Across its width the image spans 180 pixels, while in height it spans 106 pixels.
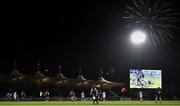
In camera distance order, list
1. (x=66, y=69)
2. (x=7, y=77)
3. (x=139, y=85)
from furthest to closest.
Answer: (x=66, y=69)
(x=139, y=85)
(x=7, y=77)

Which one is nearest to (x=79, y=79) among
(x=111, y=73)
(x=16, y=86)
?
(x=16, y=86)

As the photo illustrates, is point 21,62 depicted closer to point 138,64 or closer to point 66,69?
point 66,69

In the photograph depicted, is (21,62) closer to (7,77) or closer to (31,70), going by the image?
(31,70)

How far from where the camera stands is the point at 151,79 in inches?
3187

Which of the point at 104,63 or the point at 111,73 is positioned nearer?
the point at 111,73

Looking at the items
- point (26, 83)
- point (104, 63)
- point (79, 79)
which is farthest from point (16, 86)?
point (104, 63)

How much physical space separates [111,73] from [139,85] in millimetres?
14504

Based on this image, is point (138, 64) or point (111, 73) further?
point (138, 64)

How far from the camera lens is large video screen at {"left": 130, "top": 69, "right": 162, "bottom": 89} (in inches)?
3177

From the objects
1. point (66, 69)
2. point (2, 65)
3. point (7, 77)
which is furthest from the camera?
point (66, 69)

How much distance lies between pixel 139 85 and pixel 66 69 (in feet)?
77.0

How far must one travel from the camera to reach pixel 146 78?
80.9 meters

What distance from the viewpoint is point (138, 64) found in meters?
102

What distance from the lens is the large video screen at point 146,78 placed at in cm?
8069
